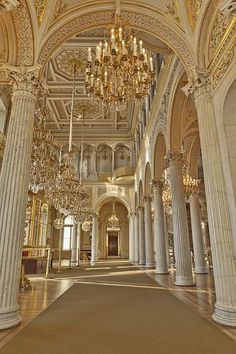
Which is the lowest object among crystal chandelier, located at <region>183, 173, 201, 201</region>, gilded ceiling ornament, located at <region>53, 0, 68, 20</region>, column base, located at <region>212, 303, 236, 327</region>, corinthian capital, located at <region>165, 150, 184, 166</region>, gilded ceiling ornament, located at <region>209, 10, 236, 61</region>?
column base, located at <region>212, 303, 236, 327</region>

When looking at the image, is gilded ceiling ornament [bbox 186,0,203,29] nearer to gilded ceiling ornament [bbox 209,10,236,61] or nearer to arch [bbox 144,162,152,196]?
gilded ceiling ornament [bbox 209,10,236,61]

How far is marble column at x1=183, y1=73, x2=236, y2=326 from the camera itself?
142 inches

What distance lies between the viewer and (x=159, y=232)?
10219 millimetres

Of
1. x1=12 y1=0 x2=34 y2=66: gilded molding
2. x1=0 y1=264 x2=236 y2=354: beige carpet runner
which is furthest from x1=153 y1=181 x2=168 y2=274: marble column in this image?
x1=12 y1=0 x2=34 y2=66: gilded molding

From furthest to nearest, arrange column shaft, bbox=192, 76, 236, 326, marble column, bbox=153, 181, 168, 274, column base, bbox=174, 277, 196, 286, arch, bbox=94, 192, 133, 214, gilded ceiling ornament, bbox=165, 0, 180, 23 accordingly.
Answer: arch, bbox=94, 192, 133, 214, marble column, bbox=153, 181, 168, 274, column base, bbox=174, 277, 196, 286, gilded ceiling ornament, bbox=165, 0, 180, 23, column shaft, bbox=192, 76, 236, 326

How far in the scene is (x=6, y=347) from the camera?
2664 mm

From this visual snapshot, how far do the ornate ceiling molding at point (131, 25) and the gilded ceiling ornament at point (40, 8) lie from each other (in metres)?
0.38

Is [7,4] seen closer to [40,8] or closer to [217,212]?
[40,8]

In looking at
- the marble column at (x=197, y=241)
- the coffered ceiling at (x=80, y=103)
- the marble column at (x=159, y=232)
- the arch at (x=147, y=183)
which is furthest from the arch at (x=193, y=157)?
the coffered ceiling at (x=80, y=103)

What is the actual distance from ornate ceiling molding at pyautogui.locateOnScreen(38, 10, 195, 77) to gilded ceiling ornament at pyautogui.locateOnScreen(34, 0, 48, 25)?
38cm

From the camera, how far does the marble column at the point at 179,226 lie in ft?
22.4

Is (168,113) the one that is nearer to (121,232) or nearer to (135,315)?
(135,315)

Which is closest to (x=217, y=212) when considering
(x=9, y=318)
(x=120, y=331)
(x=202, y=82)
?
(x=120, y=331)

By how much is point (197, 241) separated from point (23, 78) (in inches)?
372
